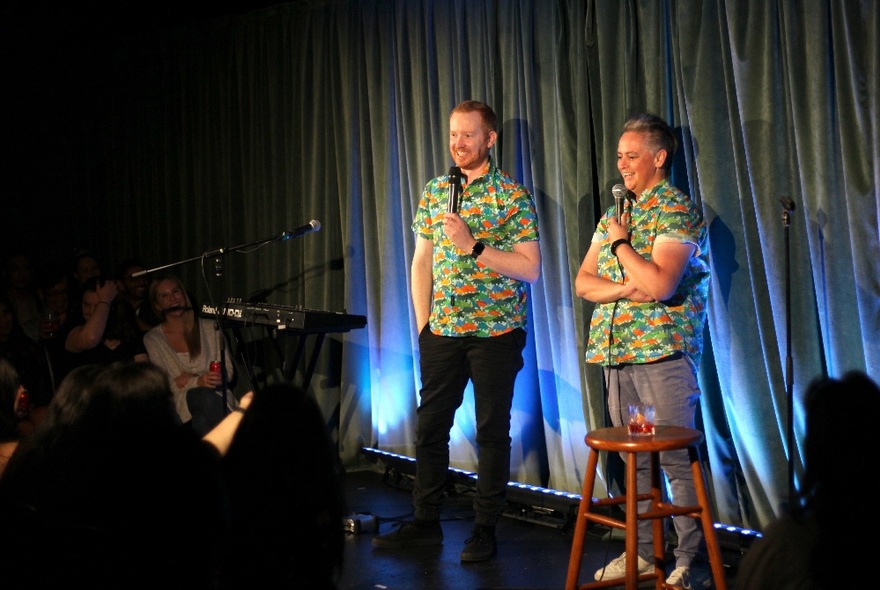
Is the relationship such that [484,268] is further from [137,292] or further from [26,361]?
[137,292]

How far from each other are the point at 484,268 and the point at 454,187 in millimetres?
352

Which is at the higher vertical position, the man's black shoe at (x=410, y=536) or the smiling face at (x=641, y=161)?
the smiling face at (x=641, y=161)

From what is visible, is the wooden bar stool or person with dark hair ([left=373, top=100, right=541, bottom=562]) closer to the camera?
the wooden bar stool

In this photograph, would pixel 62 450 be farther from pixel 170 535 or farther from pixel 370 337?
pixel 370 337

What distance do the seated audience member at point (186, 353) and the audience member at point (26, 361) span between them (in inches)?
22.2

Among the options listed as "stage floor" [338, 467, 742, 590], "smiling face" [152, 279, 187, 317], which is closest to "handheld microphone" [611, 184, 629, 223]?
"stage floor" [338, 467, 742, 590]

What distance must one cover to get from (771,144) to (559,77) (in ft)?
3.88

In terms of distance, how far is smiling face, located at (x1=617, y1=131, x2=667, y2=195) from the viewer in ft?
11.7

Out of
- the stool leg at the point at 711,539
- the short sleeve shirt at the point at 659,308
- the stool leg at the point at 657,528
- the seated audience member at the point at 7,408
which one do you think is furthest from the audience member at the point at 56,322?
the stool leg at the point at 711,539

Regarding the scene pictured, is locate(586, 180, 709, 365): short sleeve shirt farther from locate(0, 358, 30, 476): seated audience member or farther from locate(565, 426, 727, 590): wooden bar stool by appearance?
locate(0, 358, 30, 476): seated audience member

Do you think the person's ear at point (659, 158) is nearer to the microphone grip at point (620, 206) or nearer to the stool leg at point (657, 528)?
the microphone grip at point (620, 206)

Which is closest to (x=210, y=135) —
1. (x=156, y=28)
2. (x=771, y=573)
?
(x=156, y=28)

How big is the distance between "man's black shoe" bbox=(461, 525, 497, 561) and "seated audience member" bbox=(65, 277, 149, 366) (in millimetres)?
2143

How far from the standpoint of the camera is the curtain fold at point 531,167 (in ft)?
12.3
